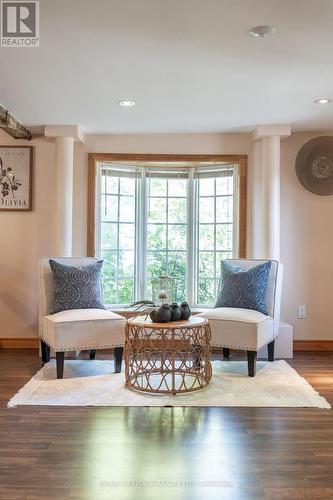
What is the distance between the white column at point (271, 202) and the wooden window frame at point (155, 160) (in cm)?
32

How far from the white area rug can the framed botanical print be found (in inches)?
71.2

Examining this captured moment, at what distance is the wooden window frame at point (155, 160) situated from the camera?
15.6 ft

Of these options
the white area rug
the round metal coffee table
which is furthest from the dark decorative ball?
the white area rug

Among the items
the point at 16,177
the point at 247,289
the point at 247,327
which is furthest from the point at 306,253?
the point at 16,177

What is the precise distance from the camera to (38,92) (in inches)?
138

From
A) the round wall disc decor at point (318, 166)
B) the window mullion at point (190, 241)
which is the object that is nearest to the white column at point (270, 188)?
the round wall disc decor at point (318, 166)

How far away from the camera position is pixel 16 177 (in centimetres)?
471

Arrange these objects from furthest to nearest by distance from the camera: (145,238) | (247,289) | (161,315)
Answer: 1. (145,238)
2. (247,289)
3. (161,315)

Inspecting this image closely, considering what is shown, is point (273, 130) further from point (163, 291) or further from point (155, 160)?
point (163, 291)

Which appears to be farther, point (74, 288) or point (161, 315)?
point (74, 288)

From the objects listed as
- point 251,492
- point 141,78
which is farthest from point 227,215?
point 251,492

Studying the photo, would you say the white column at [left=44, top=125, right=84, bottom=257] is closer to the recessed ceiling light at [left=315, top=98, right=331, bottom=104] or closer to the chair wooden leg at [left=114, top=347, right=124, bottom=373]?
the chair wooden leg at [left=114, top=347, right=124, bottom=373]

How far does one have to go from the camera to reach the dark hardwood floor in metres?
1.94

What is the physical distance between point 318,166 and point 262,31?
8.09ft
